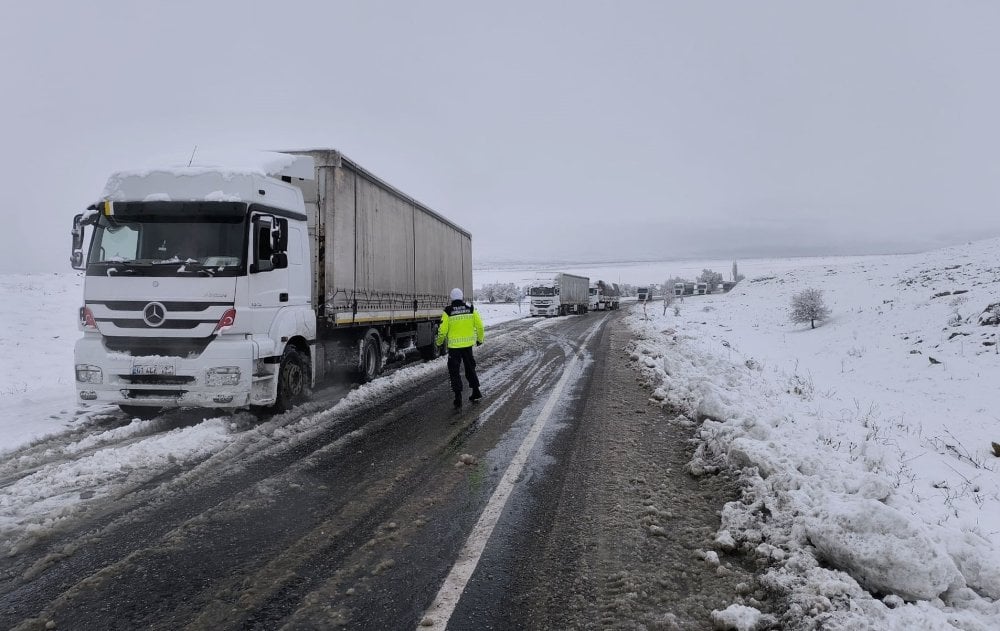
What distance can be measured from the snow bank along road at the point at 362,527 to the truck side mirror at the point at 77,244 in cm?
220

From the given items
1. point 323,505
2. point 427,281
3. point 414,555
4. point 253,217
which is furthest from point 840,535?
point 427,281

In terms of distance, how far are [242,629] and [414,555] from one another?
1.08 m

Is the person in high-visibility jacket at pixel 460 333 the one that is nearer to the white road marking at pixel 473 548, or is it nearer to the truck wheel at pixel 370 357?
the truck wheel at pixel 370 357

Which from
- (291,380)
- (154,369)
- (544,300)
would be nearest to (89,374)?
(154,369)

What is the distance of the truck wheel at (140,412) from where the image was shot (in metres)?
6.96

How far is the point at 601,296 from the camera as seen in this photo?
54125 millimetres

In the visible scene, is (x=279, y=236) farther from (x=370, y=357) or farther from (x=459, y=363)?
(x=370, y=357)

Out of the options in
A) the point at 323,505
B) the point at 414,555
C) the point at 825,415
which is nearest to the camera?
the point at 414,555

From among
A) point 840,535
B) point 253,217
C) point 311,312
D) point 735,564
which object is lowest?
point 735,564

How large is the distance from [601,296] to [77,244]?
165 feet

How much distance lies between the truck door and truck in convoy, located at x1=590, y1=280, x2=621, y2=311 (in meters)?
46.2

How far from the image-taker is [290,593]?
2.97m

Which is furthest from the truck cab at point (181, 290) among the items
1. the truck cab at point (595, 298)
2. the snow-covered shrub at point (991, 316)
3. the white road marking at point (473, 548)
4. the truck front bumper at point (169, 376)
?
the truck cab at point (595, 298)

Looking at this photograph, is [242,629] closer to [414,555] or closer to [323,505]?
[414,555]
